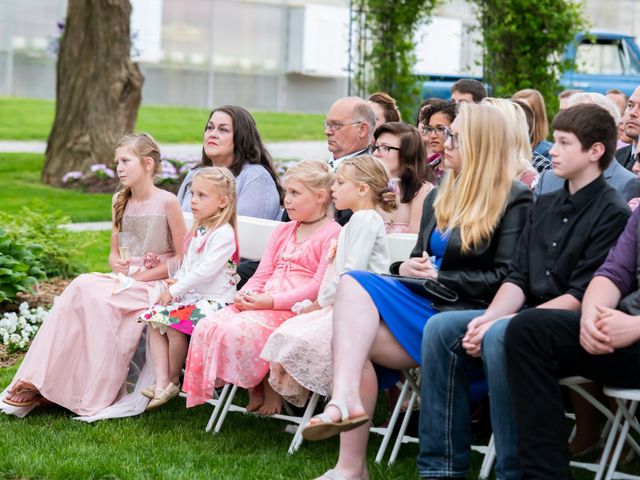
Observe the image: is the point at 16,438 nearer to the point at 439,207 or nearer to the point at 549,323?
the point at 439,207

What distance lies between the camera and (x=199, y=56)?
91.5 feet

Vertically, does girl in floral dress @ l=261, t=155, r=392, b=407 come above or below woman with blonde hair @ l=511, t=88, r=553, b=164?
below

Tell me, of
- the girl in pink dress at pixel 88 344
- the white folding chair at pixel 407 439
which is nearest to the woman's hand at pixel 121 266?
the girl in pink dress at pixel 88 344

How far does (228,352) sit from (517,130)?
5.48 ft

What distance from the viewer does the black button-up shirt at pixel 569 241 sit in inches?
175

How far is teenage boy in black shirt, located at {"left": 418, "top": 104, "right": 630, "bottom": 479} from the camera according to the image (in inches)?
175

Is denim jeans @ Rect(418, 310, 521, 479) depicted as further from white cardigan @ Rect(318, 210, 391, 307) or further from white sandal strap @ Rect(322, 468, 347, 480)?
white cardigan @ Rect(318, 210, 391, 307)

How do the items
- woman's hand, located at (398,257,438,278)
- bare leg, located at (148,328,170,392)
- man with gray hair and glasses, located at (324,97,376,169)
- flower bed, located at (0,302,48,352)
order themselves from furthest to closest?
1. flower bed, located at (0,302,48,352)
2. man with gray hair and glasses, located at (324,97,376,169)
3. bare leg, located at (148,328,170,392)
4. woman's hand, located at (398,257,438,278)

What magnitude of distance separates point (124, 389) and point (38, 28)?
21.4m

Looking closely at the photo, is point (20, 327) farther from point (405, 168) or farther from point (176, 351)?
point (405, 168)

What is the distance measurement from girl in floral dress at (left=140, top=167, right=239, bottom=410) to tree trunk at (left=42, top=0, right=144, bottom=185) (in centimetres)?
798

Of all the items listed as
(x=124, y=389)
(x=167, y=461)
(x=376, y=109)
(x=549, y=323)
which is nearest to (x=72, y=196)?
(x=376, y=109)

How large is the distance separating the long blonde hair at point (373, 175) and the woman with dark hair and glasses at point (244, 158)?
127cm

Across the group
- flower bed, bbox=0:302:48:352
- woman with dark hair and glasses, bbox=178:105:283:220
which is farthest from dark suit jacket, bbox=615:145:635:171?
flower bed, bbox=0:302:48:352
